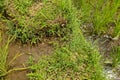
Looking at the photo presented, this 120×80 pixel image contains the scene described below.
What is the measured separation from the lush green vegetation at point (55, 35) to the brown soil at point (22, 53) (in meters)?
0.05

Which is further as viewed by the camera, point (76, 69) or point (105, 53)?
point (105, 53)

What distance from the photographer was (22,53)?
2.25 meters

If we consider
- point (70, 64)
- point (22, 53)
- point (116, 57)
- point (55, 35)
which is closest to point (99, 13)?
point (116, 57)

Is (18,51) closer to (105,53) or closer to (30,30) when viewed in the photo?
(30,30)

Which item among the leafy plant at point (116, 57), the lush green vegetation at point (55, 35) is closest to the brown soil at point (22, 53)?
the lush green vegetation at point (55, 35)

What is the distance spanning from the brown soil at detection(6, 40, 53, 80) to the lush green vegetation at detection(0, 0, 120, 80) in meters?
0.05

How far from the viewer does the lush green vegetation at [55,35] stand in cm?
212

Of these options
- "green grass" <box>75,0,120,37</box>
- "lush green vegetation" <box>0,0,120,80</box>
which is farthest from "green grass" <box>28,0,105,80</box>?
"green grass" <box>75,0,120,37</box>

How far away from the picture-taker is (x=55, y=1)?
2.48 m

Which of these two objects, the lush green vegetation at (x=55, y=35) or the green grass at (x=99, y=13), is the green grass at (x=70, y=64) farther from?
the green grass at (x=99, y=13)

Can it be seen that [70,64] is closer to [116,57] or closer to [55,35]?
[55,35]

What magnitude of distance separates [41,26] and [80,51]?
414 millimetres

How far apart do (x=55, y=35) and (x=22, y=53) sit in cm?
35

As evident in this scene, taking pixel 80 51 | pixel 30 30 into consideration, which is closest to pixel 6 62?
pixel 30 30
